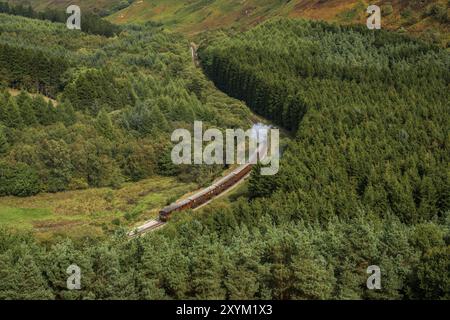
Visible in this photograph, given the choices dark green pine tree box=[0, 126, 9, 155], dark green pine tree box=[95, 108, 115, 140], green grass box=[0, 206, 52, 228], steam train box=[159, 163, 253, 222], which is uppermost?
dark green pine tree box=[95, 108, 115, 140]

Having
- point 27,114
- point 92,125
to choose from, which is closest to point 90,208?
point 92,125

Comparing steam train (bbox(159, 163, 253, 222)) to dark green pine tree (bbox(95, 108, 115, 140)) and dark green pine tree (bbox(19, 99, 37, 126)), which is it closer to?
dark green pine tree (bbox(95, 108, 115, 140))

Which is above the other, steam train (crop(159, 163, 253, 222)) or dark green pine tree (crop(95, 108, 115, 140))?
dark green pine tree (crop(95, 108, 115, 140))

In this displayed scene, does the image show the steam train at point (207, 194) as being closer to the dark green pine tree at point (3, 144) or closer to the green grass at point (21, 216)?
the green grass at point (21, 216)

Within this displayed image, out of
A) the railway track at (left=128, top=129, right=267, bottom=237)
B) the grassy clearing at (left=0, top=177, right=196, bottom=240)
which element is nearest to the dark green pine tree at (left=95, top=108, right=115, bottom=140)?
the grassy clearing at (left=0, top=177, right=196, bottom=240)

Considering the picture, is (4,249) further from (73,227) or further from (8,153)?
(8,153)
